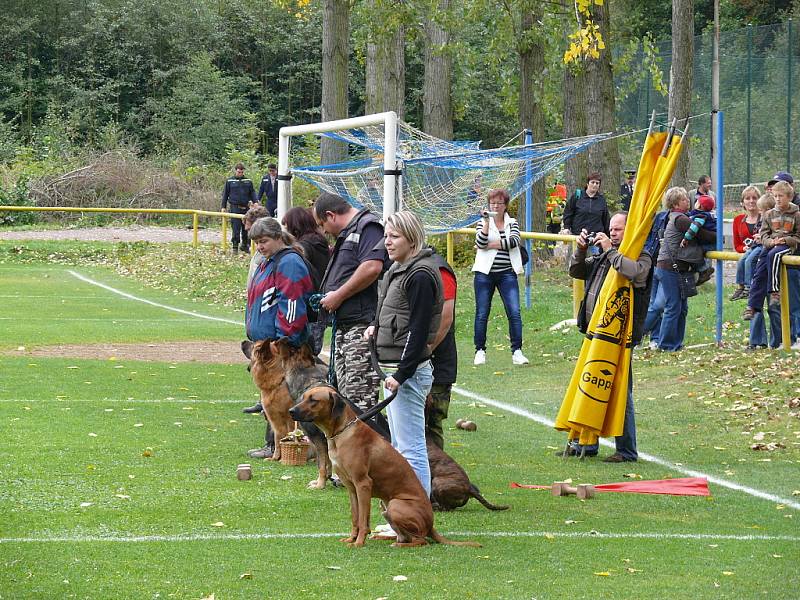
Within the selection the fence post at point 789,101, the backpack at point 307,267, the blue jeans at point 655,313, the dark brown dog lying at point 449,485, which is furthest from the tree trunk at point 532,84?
the dark brown dog lying at point 449,485

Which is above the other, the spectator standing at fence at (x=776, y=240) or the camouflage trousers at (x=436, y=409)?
the spectator standing at fence at (x=776, y=240)

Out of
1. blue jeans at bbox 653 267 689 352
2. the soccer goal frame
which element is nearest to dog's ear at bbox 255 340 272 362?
the soccer goal frame

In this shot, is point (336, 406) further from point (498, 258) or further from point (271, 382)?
point (498, 258)

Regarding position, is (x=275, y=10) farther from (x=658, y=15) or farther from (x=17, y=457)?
(x=17, y=457)

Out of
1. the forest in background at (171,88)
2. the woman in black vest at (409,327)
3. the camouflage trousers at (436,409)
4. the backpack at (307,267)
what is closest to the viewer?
the woman in black vest at (409,327)

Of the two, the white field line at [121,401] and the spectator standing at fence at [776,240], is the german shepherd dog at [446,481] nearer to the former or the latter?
the white field line at [121,401]

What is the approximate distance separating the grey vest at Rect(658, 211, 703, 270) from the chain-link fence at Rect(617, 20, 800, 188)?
60.8 feet

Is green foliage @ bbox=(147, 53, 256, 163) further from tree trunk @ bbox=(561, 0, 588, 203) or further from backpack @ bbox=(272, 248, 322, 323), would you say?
backpack @ bbox=(272, 248, 322, 323)

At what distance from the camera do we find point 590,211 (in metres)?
21.2

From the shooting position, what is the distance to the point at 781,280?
14109 millimetres

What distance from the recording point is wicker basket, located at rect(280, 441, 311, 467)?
9.88 m

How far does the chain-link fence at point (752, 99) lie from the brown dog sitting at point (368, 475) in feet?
90.4

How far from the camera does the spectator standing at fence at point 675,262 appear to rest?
15.5m

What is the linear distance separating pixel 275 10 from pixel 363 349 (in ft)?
174
